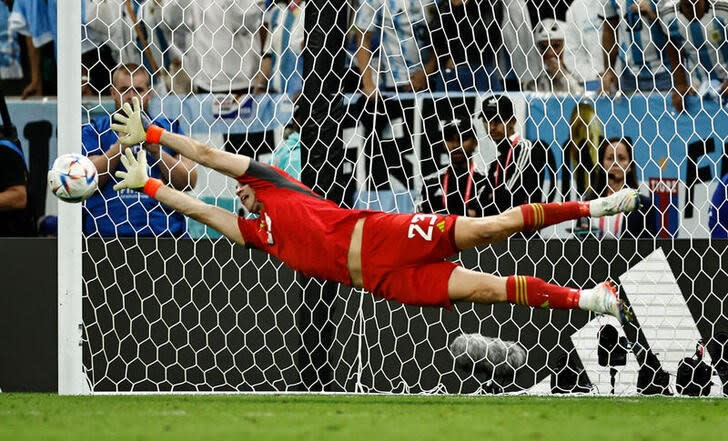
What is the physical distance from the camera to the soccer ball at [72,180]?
18.8ft

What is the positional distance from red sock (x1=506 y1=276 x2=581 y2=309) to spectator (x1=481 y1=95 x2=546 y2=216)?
1566 millimetres

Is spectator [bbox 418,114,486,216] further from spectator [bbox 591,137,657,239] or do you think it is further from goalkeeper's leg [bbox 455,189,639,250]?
goalkeeper's leg [bbox 455,189,639,250]

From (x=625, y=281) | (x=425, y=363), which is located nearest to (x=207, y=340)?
(x=425, y=363)

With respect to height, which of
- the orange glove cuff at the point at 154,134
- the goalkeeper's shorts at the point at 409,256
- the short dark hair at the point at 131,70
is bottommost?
the goalkeeper's shorts at the point at 409,256

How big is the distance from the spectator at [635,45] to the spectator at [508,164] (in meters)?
0.71

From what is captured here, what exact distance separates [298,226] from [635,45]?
284 cm

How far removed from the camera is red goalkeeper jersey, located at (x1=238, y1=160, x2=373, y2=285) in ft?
19.1

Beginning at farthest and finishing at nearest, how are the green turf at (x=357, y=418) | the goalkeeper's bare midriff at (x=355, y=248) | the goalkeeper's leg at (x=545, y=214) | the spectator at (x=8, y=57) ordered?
the spectator at (x=8, y=57)
the goalkeeper's bare midriff at (x=355, y=248)
the goalkeeper's leg at (x=545, y=214)
the green turf at (x=357, y=418)

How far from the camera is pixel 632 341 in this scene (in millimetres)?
6867

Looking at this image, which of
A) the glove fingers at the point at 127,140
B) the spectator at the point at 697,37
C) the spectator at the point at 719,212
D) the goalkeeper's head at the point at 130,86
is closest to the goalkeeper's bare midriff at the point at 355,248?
the glove fingers at the point at 127,140

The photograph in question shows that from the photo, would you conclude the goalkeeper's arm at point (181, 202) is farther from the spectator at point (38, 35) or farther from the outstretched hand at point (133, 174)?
the spectator at point (38, 35)

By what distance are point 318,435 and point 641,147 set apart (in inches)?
154

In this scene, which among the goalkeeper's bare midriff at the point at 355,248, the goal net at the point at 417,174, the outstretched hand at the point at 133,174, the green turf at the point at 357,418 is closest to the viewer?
the green turf at the point at 357,418

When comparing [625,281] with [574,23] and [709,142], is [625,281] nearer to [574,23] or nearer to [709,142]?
[709,142]
